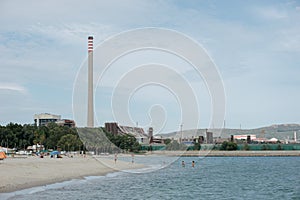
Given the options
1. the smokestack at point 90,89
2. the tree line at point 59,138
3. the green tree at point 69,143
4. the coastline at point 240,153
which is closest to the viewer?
the tree line at point 59,138

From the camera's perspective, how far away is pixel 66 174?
52.9m

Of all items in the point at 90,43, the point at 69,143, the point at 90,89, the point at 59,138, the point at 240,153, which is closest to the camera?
the point at 69,143

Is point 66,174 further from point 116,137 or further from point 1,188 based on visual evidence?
point 116,137

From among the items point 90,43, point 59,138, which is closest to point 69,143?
point 59,138

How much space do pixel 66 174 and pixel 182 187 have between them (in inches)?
557

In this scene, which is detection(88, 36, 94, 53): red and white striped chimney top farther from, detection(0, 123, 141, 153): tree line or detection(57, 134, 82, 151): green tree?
detection(57, 134, 82, 151): green tree

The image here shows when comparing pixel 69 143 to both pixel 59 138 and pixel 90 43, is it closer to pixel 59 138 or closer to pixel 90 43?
pixel 59 138

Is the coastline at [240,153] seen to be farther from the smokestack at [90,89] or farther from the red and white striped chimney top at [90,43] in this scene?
the red and white striped chimney top at [90,43]

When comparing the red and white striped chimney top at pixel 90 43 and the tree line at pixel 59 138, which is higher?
the red and white striped chimney top at pixel 90 43

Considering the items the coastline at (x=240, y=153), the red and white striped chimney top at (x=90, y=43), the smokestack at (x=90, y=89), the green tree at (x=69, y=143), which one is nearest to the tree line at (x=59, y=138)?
the green tree at (x=69, y=143)

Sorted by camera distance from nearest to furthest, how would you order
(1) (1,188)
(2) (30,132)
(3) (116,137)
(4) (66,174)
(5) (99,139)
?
1. (1) (1,188)
2. (4) (66,174)
3. (2) (30,132)
4. (5) (99,139)
5. (3) (116,137)

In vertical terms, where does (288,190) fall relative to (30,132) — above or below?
below

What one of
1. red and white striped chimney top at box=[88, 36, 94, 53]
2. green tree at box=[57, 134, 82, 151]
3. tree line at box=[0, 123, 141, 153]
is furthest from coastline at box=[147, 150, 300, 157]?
red and white striped chimney top at box=[88, 36, 94, 53]

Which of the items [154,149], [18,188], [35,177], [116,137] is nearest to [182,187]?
[35,177]
